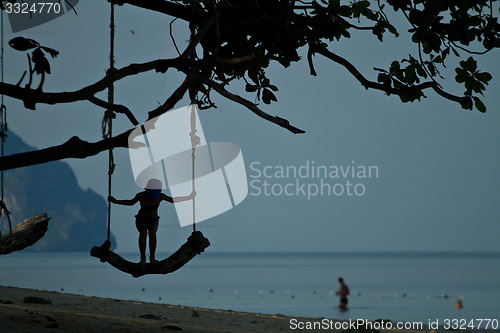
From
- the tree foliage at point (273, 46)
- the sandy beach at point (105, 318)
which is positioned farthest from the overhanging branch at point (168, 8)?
the sandy beach at point (105, 318)

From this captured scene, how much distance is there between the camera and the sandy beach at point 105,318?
8.82 metres

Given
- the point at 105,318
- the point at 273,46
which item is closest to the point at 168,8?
the point at 273,46

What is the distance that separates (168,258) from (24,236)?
2653 millimetres

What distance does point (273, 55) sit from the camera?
761 centimetres

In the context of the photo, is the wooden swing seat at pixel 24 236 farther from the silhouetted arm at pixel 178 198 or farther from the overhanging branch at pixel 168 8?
the overhanging branch at pixel 168 8

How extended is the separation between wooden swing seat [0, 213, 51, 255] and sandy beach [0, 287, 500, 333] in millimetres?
853

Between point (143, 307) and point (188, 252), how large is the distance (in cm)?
722

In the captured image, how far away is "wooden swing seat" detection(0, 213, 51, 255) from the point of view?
9.70m

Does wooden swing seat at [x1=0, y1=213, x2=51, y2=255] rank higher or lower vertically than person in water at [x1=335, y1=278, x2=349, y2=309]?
higher

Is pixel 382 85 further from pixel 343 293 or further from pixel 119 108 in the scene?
pixel 343 293

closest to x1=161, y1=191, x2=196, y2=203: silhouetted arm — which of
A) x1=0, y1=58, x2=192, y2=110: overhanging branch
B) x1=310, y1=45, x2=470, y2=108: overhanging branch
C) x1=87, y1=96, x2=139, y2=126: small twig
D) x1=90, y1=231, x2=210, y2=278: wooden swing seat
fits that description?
x1=90, y1=231, x2=210, y2=278: wooden swing seat

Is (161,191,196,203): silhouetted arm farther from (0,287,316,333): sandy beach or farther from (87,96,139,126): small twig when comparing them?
(0,287,316,333): sandy beach

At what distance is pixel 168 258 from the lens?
8.12 m

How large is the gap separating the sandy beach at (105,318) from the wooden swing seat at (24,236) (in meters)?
0.85
